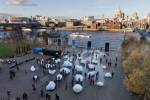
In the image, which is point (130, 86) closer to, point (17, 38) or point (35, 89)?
point (35, 89)

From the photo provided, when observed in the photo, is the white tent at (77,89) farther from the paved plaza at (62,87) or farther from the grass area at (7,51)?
the grass area at (7,51)

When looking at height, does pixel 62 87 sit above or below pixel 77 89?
below

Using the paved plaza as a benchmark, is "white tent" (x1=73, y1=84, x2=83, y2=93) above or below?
above

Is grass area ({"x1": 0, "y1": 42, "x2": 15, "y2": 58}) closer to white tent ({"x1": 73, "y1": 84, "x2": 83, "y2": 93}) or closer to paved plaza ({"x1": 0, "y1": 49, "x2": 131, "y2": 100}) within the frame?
paved plaza ({"x1": 0, "y1": 49, "x2": 131, "y2": 100})

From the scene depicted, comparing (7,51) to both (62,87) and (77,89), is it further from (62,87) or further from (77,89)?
(77,89)

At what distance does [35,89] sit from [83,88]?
17.8ft

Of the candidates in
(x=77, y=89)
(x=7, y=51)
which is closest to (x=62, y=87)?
(x=77, y=89)

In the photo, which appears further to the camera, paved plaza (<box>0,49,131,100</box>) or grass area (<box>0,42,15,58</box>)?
grass area (<box>0,42,15,58</box>)

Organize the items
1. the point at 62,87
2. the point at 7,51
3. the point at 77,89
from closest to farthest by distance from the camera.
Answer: the point at 77,89, the point at 62,87, the point at 7,51

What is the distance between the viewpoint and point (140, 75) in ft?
94.5

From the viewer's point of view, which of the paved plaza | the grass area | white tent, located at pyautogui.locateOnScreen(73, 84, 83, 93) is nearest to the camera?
the paved plaza

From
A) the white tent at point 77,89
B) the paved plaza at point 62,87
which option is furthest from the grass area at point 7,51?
the white tent at point 77,89

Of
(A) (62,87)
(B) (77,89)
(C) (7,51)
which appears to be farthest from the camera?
(C) (7,51)

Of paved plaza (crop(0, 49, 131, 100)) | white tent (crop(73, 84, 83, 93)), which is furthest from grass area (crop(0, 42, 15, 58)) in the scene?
white tent (crop(73, 84, 83, 93))
